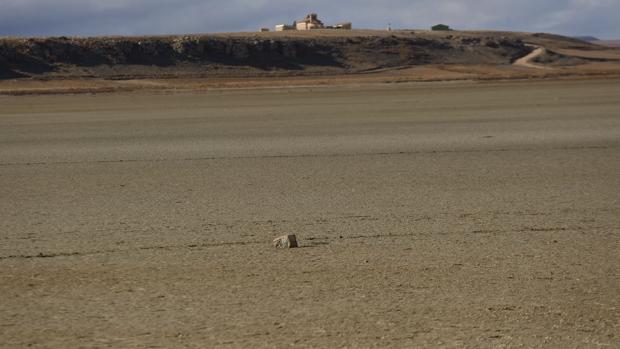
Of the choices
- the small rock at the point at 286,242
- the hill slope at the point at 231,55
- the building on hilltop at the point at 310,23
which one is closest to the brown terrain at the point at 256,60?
the hill slope at the point at 231,55

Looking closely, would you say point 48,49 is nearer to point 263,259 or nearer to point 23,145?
point 23,145

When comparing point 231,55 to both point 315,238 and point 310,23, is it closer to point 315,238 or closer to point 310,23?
point 310,23

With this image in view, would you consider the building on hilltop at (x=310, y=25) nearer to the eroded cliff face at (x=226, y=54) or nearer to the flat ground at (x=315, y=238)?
the eroded cliff face at (x=226, y=54)

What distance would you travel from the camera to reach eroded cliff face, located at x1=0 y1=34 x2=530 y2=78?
137ft

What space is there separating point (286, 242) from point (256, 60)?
42058mm

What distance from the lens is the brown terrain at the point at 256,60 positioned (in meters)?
39.1

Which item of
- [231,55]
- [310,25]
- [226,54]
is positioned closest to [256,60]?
[231,55]

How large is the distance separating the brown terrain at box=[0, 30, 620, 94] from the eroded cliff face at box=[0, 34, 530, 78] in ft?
0.18

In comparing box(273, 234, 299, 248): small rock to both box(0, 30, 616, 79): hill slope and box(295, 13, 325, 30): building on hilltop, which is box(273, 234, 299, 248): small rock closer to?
box(0, 30, 616, 79): hill slope

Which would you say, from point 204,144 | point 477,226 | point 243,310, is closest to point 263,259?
point 243,310

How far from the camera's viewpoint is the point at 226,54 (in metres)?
A: 47.8

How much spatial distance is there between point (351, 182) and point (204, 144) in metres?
4.31

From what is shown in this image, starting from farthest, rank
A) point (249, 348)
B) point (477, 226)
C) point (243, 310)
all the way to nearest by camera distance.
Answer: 1. point (477, 226)
2. point (243, 310)
3. point (249, 348)

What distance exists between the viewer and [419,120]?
15.7 metres
